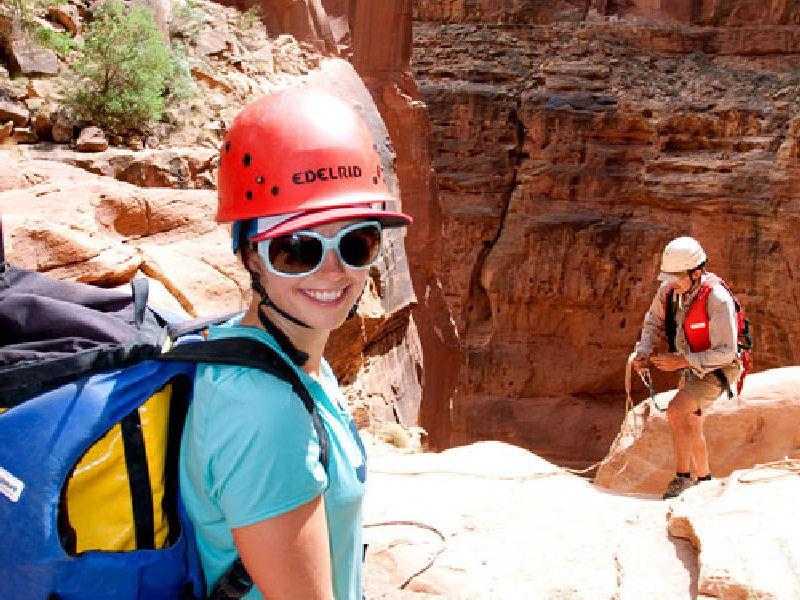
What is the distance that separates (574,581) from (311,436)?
9.59 ft

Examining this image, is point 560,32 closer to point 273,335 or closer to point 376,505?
point 376,505

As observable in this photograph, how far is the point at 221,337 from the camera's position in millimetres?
1398

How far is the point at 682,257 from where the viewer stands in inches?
207

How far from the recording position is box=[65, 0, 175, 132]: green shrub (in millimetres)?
6516

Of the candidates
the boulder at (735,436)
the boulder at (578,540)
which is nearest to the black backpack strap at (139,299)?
the boulder at (578,540)

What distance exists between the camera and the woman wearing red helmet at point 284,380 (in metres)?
1.22

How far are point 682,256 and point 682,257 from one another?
0.01 m

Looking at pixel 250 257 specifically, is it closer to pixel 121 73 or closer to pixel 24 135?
pixel 24 135

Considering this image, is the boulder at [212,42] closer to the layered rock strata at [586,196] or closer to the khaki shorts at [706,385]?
the khaki shorts at [706,385]

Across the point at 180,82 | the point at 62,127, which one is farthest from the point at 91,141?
the point at 180,82

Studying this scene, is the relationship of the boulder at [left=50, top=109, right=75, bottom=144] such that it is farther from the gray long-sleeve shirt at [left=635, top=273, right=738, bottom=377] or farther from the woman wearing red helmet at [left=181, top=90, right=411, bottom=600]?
the woman wearing red helmet at [left=181, top=90, right=411, bottom=600]

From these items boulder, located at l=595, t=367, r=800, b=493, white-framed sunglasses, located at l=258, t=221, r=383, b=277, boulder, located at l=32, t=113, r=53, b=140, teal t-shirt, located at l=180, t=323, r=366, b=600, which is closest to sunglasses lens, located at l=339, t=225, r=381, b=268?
white-framed sunglasses, located at l=258, t=221, r=383, b=277

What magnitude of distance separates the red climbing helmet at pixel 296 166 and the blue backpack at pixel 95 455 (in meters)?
0.31

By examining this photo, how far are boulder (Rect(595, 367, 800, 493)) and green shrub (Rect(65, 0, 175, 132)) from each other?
591 centimetres
